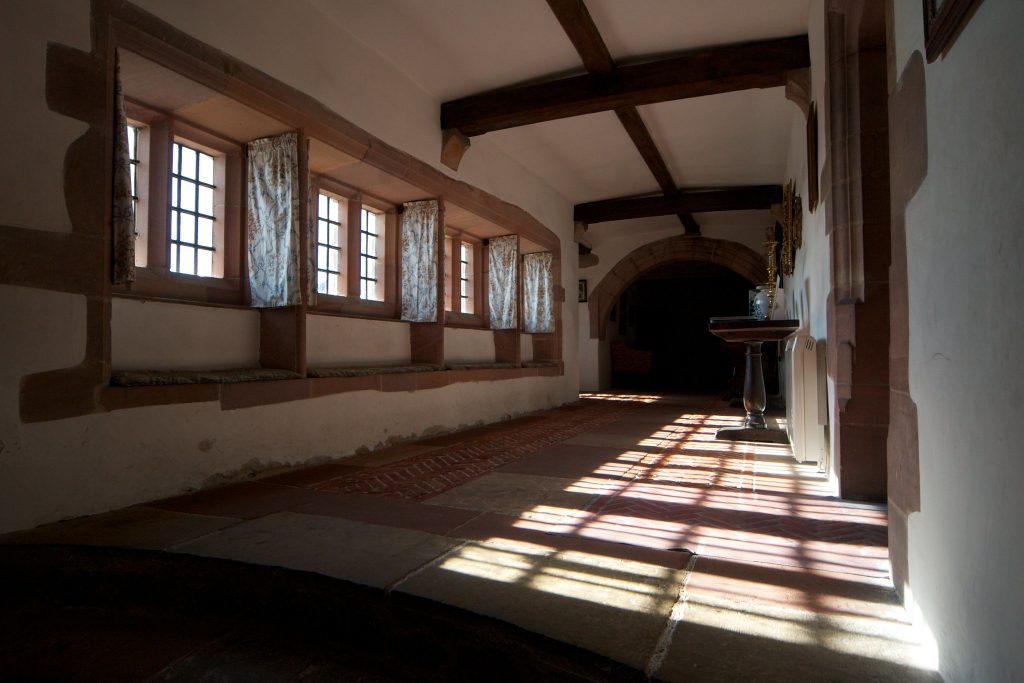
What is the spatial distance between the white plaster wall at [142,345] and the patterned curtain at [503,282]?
213 cm

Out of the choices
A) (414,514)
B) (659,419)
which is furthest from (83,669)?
(659,419)

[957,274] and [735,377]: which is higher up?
[957,274]

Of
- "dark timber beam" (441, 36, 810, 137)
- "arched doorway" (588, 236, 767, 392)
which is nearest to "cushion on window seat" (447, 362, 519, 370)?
"dark timber beam" (441, 36, 810, 137)

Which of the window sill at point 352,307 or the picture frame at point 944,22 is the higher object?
the picture frame at point 944,22

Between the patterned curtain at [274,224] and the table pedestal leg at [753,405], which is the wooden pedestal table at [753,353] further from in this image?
the patterned curtain at [274,224]

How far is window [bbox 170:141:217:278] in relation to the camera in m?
3.57

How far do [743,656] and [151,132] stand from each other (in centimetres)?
387

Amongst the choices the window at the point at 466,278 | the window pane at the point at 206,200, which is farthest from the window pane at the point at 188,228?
the window at the point at 466,278

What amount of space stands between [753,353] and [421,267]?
2975 millimetres

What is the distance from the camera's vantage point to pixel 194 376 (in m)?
3.07

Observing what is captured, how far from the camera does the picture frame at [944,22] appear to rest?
1.08 metres

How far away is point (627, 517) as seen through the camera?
246 cm

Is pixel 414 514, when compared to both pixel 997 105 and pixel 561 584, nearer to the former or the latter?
pixel 561 584

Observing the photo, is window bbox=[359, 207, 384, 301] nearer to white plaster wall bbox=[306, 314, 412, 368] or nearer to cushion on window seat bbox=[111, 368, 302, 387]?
white plaster wall bbox=[306, 314, 412, 368]
